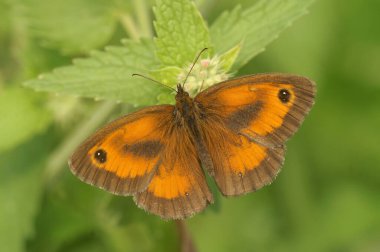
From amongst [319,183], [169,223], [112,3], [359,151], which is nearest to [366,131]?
[359,151]

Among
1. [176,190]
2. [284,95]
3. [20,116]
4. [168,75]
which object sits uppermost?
[20,116]

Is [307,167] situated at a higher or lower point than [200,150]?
higher

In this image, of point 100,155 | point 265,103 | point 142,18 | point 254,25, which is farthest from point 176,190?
point 142,18

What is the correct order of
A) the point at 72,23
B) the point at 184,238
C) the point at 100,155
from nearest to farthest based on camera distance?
1. the point at 100,155
2. the point at 184,238
3. the point at 72,23

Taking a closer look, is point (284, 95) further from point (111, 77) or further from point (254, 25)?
point (111, 77)

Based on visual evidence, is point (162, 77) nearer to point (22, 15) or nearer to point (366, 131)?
point (22, 15)

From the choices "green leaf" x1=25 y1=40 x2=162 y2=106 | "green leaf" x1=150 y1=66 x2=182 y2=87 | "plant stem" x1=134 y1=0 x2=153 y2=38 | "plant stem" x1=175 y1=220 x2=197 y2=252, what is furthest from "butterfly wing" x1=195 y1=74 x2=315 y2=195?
"plant stem" x1=134 y1=0 x2=153 y2=38
